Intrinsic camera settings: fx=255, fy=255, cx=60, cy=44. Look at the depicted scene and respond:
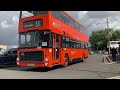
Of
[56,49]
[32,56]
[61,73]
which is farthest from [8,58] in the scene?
[61,73]

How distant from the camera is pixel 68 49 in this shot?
66.6 feet

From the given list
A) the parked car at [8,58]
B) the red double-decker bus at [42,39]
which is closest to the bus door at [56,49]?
the red double-decker bus at [42,39]

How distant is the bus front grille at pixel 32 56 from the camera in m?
16.2

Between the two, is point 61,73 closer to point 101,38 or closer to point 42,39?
point 42,39

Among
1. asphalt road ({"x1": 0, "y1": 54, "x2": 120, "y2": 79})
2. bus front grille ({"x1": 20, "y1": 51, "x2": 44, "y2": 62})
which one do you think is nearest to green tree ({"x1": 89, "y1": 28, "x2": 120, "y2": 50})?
asphalt road ({"x1": 0, "y1": 54, "x2": 120, "y2": 79})

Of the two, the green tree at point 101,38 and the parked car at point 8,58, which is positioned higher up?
the green tree at point 101,38

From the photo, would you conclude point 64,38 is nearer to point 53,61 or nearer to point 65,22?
point 65,22

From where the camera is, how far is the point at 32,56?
54.2ft

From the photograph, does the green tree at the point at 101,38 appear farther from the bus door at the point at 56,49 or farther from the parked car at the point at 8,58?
the bus door at the point at 56,49

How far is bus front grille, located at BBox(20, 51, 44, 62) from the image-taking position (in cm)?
1616

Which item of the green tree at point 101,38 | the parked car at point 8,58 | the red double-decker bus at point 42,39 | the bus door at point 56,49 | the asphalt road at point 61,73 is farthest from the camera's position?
the green tree at point 101,38

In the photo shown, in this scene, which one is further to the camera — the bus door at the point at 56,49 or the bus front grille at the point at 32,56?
the bus door at the point at 56,49

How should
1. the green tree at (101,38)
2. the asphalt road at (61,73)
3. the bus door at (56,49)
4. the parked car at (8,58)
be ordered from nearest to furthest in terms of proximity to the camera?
the asphalt road at (61,73) → the bus door at (56,49) → the parked car at (8,58) → the green tree at (101,38)
